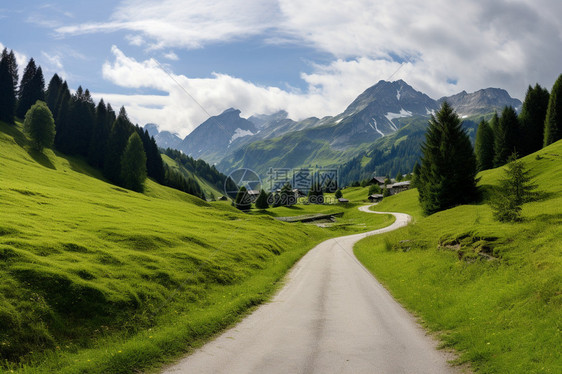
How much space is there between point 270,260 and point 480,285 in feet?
70.9

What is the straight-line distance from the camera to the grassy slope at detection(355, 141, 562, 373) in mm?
11320

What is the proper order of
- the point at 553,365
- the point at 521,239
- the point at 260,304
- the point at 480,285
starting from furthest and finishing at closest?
the point at 521,239 < the point at 260,304 < the point at 480,285 < the point at 553,365

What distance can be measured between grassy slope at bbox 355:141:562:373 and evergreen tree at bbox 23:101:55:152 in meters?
100

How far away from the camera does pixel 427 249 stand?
102 ft

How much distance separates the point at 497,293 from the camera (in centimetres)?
1617

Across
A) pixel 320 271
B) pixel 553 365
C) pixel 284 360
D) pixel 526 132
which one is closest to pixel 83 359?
pixel 284 360

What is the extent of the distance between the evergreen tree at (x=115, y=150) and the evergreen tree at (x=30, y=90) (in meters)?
30.7

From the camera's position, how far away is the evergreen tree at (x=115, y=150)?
363 ft

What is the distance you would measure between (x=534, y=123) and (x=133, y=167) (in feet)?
388

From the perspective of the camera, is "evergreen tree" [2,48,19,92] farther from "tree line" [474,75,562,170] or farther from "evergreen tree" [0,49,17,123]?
"tree line" [474,75,562,170]

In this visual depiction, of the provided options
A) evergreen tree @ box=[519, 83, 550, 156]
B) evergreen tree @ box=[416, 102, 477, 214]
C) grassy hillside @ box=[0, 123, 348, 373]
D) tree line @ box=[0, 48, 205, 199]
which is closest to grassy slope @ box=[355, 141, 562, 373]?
grassy hillside @ box=[0, 123, 348, 373]

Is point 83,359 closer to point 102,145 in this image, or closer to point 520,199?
point 520,199

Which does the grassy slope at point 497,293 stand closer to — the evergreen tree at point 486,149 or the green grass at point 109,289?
the green grass at point 109,289

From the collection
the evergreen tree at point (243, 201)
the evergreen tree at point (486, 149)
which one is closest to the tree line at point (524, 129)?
the evergreen tree at point (486, 149)
